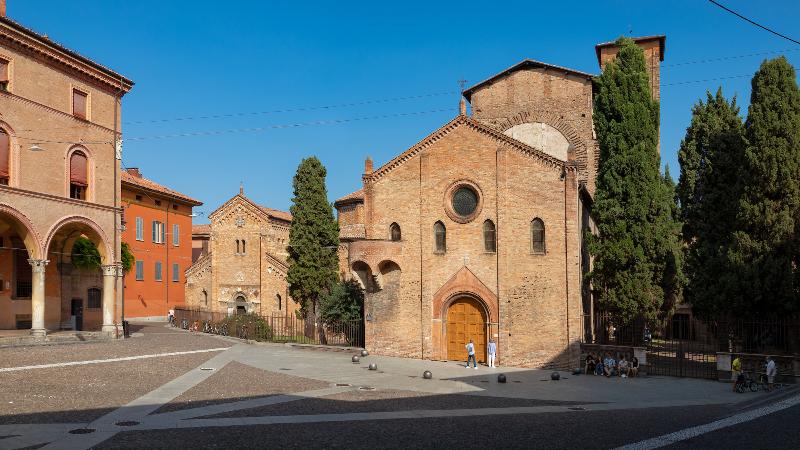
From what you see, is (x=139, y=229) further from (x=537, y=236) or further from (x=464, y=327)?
(x=537, y=236)

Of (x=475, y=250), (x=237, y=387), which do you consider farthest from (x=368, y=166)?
(x=237, y=387)

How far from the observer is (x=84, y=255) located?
34188 millimetres

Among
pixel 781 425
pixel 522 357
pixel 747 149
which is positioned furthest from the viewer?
pixel 522 357

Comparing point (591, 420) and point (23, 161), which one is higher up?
point (23, 161)

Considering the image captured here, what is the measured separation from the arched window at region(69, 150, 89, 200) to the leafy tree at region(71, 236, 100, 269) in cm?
551

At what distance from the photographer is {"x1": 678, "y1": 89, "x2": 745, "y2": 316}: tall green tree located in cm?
2267

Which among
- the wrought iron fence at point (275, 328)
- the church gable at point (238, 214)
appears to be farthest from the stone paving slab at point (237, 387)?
the church gable at point (238, 214)

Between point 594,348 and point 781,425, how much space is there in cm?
960

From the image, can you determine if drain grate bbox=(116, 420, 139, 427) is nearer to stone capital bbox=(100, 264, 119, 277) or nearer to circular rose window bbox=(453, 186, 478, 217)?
circular rose window bbox=(453, 186, 478, 217)

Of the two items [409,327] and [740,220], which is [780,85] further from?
[409,327]

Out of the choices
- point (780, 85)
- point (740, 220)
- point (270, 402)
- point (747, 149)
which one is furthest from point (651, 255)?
point (270, 402)

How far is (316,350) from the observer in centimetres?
2922

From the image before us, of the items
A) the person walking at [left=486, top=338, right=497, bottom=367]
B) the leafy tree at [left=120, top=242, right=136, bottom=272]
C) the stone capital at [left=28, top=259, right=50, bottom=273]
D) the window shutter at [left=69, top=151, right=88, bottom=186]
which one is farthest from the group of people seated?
the leafy tree at [left=120, top=242, right=136, bottom=272]

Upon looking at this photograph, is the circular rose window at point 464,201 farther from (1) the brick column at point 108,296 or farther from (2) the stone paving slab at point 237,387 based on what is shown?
(1) the brick column at point 108,296
